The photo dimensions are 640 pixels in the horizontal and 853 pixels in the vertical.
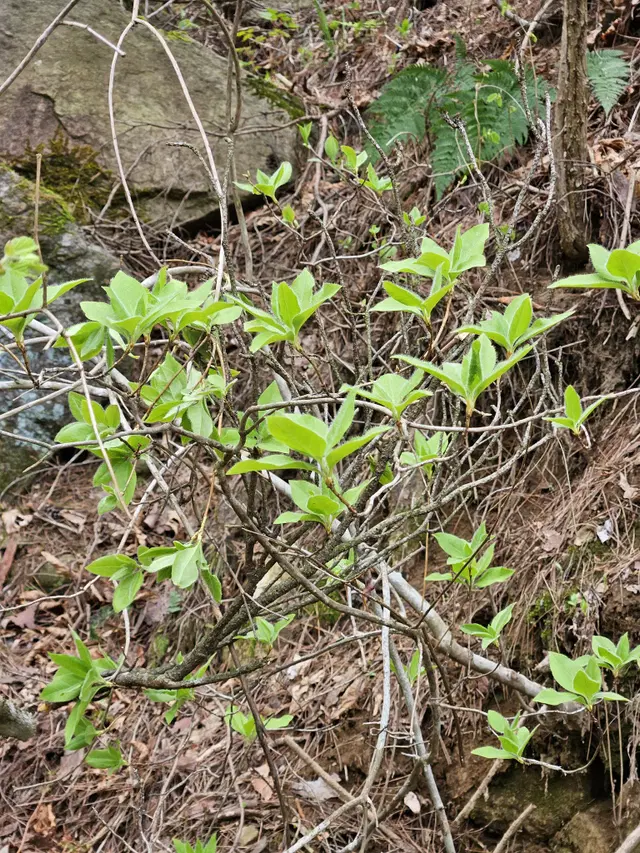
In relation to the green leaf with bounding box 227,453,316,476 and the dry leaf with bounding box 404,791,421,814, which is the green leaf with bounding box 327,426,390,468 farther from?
the dry leaf with bounding box 404,791,421,814

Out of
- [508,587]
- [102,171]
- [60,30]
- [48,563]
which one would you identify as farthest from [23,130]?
[508,587]

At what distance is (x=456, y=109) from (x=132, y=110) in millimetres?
2141

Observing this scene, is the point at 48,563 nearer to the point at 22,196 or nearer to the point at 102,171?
the point at 22,196

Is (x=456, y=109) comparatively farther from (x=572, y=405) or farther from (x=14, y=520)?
(x=14, y=520)

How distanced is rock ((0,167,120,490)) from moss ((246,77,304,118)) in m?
1.62

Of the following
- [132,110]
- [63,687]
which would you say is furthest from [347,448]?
[132,110]

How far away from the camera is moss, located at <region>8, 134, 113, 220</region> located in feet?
13.1

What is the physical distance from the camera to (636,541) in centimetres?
201

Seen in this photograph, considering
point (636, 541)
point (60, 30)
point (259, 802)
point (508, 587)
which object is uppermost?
point (60, 30)

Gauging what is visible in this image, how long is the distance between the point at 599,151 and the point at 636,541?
1.58 metres

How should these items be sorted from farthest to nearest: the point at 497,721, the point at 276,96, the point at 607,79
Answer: the point at 276,96 < the point at 607,79 < the point at 497,721

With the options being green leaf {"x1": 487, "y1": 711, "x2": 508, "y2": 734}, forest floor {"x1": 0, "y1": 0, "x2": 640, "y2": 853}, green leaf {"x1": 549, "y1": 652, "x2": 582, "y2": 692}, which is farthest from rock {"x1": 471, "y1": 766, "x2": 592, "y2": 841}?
green leaf {"x1": 549, "y1": 652, "x2": 582, "y2": 692}

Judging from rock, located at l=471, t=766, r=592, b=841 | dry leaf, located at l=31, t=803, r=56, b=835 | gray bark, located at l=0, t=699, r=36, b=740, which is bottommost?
dry leaf, located at l=31, t=803, r=56, b=835

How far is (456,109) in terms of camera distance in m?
3.30
